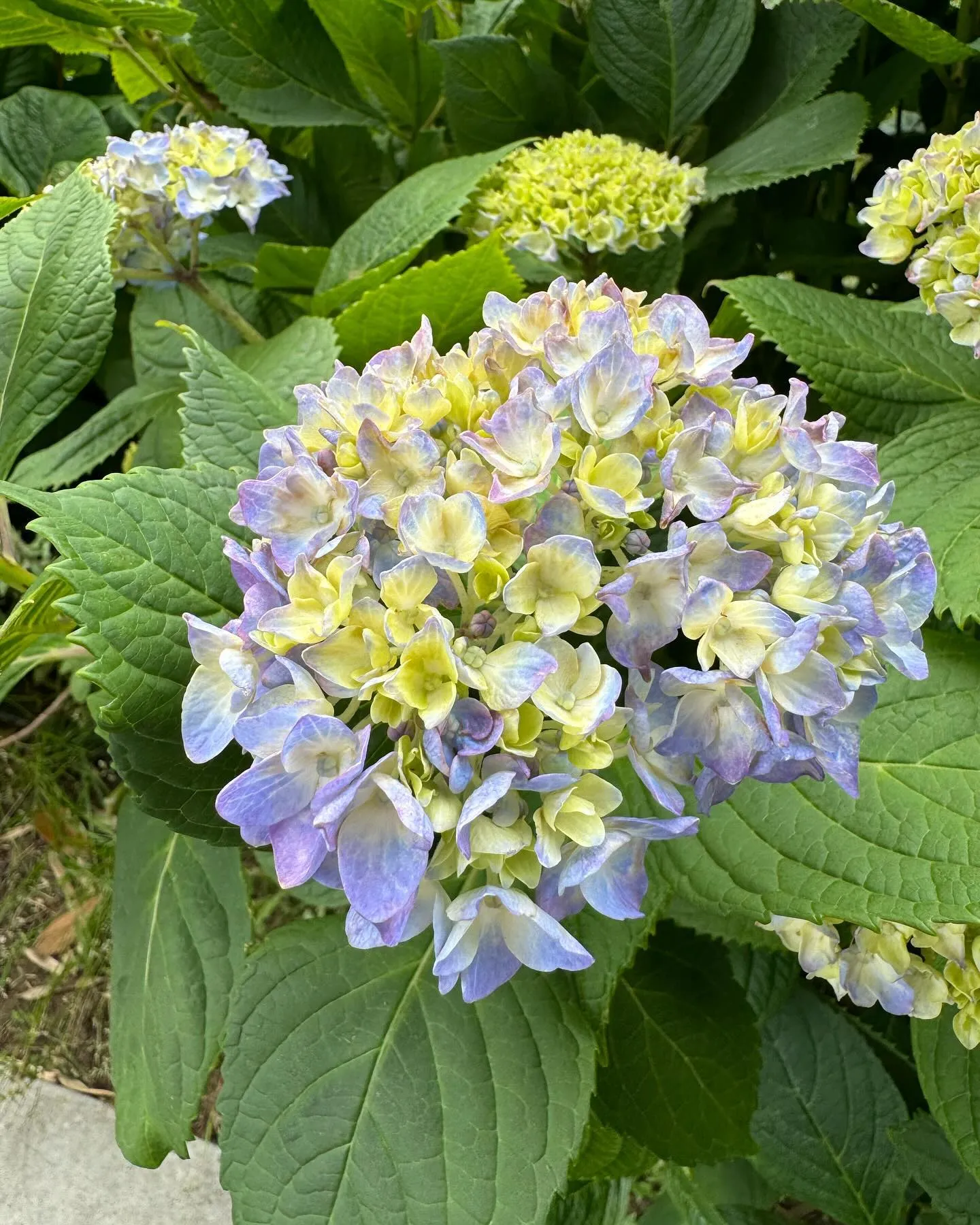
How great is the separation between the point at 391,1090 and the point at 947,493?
66 cm

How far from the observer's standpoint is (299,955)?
2.49ft

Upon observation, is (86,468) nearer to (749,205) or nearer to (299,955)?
(299,955)

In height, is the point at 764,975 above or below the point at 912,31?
below

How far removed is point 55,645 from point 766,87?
1167 millimetres

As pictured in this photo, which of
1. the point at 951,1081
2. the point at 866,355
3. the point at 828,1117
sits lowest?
the point at 828,1117

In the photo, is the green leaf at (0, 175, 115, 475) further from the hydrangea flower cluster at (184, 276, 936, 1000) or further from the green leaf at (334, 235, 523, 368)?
the hydrangea flower cluster at (184, 276, 936, 1000)

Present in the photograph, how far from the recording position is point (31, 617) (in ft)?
2.35

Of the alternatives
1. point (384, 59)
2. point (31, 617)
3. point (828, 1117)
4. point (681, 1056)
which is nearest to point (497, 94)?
point (384, 59)

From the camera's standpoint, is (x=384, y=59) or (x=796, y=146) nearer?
(x=796, y=146)

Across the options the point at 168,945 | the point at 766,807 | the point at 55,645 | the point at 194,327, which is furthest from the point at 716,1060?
the point at 194,327

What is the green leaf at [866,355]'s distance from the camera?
899 millimetres

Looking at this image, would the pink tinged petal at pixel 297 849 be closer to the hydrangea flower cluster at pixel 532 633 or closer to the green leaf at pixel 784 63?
the hydrangea flower cluster at pixel 532 633

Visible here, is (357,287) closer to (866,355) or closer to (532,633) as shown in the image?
→ (866,355)

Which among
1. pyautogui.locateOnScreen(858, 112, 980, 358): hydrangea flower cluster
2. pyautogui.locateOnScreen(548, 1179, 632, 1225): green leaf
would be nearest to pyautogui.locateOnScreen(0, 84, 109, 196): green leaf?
pyautogui.locateOnScreen(858, 112, 980, 358): hydrangea flower cluster
